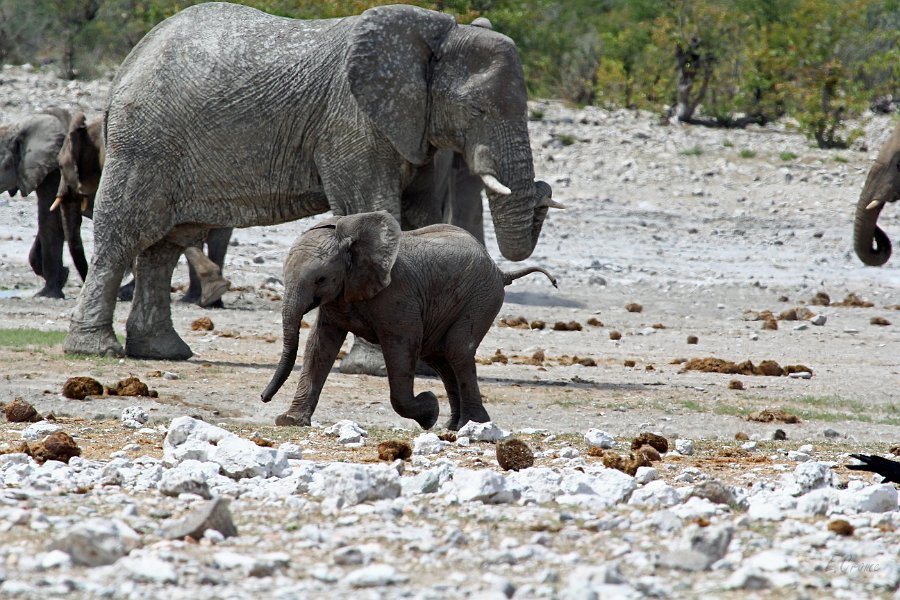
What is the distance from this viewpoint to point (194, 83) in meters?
11.5

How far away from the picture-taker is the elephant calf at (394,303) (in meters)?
8.46

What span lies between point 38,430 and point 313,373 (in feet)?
5.26

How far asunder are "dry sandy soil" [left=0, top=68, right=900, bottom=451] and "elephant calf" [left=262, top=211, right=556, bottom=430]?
531 mm

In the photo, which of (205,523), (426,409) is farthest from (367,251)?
(205,523)

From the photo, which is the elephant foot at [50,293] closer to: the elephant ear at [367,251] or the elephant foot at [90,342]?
the elephant foot at [90,342]

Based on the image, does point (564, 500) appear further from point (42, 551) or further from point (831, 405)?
point (831, 405)

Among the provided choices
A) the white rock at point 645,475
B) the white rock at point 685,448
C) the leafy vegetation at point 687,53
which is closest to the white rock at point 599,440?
the white rock at point 685,448

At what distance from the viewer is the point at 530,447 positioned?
7723 millimetres

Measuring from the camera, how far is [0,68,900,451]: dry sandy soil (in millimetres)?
9812

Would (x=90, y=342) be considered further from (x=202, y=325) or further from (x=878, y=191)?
(x=878, y=191)

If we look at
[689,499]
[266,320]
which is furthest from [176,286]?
[689,499]

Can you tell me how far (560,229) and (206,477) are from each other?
54.0 ft

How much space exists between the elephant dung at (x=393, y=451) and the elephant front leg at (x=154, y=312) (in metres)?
5.15

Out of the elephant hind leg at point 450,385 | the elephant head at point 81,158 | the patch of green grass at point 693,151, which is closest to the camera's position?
the elephant hind leg at point 450,385
